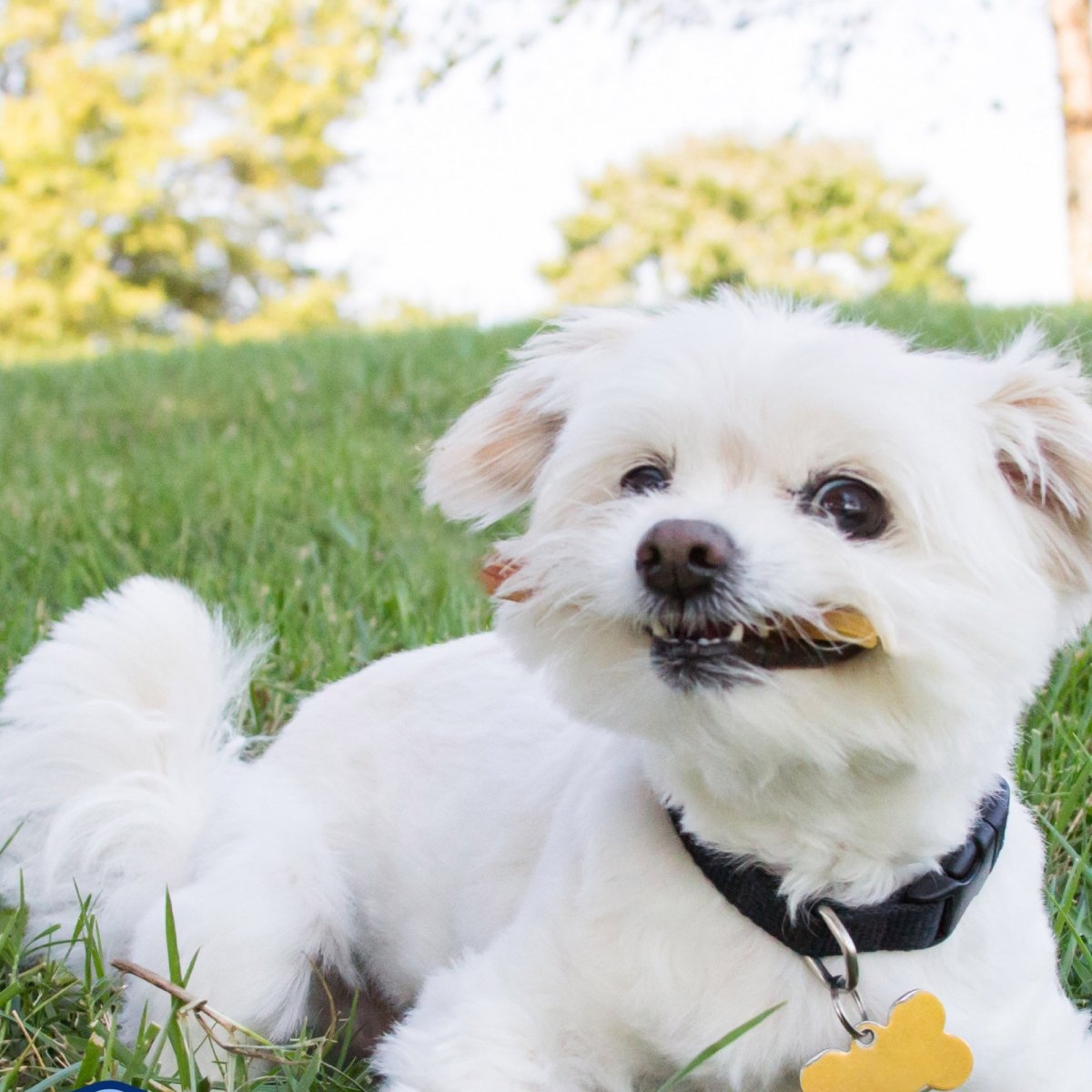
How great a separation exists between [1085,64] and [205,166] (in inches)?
742

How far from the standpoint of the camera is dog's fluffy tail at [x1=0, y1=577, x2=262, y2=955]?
7.63 feet

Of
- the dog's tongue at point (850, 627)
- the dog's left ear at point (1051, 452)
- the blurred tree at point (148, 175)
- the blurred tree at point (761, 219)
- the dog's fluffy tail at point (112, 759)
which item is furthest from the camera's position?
the blurred tree at point (761, 219)

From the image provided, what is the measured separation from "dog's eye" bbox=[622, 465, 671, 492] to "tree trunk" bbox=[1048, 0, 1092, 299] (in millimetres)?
10629

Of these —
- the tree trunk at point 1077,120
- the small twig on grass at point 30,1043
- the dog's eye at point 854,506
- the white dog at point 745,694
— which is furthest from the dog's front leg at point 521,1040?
the tree trunk at point 1077,120

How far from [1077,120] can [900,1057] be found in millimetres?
11543

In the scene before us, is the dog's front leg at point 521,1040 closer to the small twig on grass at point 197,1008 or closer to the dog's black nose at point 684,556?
the small twig on grass at point 197,1008

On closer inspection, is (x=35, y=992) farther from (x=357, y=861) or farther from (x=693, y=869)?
(x=693, y=869)

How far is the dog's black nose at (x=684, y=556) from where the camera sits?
1422mm

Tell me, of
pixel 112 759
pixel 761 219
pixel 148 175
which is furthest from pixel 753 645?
pixel 761 219

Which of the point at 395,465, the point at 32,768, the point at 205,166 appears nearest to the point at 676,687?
the point at 32,768

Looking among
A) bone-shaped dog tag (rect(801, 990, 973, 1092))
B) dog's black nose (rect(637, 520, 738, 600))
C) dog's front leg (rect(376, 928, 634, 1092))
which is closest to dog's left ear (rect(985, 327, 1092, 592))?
dog's black nose (rect(637, 520, 738, 600))

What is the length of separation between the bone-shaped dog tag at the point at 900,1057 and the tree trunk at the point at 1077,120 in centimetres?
1075

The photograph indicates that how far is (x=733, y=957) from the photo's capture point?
1615 millimetres

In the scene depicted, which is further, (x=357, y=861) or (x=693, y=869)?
(x=357, y=861)
